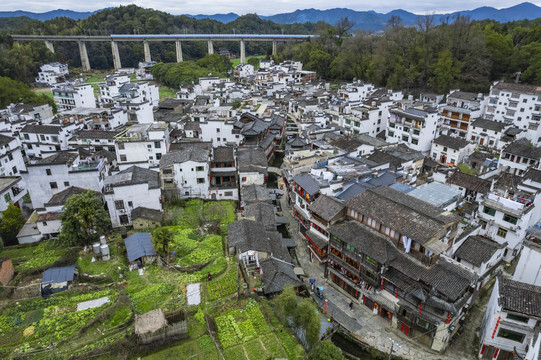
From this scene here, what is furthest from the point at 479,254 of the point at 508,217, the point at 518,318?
the point at 518,318

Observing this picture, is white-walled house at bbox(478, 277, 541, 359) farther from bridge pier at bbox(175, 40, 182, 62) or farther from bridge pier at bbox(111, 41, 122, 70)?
bridge pier at bbox(111, 41, 122, 70)

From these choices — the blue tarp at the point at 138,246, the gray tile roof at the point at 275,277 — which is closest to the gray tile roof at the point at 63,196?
the blue tarp at the point at 138,246

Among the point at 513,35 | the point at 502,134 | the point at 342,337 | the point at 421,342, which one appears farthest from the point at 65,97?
the point at 513,35

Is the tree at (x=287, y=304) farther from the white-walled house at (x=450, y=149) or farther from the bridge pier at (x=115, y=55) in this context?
the bridge pier at (x=115, y=55)

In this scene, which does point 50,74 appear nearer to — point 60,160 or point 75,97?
point 75,97

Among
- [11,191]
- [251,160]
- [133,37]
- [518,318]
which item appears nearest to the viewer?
[518,318]

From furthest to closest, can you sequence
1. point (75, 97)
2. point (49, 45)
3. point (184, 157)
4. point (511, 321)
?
point (49, 45) → point (75, 97) → point (184, 157) → point (511, 321)

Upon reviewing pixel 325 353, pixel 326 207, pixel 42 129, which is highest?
pixel 42 129
